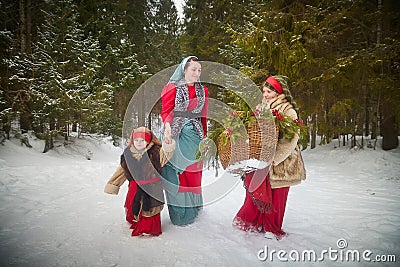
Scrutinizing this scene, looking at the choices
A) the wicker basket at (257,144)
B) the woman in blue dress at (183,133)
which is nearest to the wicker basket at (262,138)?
the wicker basket at (257,144)

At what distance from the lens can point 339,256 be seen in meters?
2.17

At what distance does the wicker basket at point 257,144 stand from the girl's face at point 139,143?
0.99 meters

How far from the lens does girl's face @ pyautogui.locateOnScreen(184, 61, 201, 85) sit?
2.81 m

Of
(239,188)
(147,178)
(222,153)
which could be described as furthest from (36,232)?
(239,188)

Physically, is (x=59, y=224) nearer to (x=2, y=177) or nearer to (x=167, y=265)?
(x=167, y=265)

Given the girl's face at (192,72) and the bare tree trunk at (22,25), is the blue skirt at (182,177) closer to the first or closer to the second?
the girl's face at (192,72)

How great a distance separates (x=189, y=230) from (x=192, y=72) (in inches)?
76.1

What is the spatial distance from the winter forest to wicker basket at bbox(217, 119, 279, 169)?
414 cm

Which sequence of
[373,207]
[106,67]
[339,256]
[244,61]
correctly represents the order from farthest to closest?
[106,67], [244,61], [373,207], [339,256]

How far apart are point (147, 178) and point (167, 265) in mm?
922

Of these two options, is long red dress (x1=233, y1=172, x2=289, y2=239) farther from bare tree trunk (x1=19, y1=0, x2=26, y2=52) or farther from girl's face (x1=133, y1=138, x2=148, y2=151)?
bare tree trunk (x1=19, y1=0, x2=26, y2=52)

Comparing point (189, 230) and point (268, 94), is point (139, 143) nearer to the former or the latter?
point (189, 230)

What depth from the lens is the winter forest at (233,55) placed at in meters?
5.77

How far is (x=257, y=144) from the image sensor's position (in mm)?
2096
